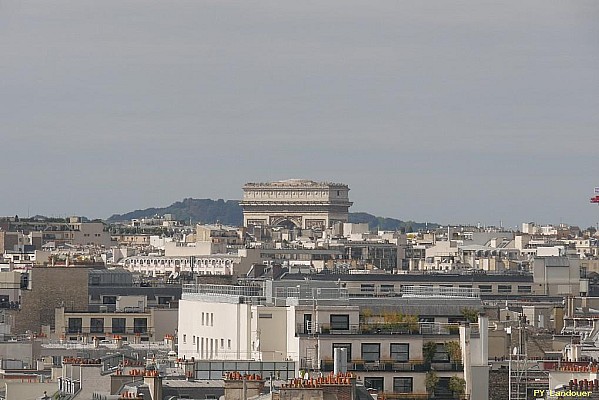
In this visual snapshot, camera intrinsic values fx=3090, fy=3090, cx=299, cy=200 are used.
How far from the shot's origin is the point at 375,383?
43.8 meters

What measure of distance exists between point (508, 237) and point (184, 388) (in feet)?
428

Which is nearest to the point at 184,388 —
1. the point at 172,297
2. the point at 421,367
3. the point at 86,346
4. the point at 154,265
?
the point at 421,367

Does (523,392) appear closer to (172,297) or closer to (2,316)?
(2,316)

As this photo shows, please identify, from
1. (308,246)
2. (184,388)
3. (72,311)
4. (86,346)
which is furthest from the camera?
(308,246)

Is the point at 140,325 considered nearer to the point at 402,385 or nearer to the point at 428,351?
the point at 428,351

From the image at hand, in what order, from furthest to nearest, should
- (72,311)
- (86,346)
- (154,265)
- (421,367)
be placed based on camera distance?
(154,265), (72,311), (86,346), (421,367)

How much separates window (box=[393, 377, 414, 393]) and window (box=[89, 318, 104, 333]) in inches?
1084

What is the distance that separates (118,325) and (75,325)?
6.62 feet

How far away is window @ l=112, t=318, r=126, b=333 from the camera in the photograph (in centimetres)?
7212

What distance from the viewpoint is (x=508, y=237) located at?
167m

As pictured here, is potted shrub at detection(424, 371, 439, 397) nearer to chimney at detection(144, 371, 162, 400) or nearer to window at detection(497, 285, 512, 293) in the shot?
chimney at detection(144, 371, 162, 400)

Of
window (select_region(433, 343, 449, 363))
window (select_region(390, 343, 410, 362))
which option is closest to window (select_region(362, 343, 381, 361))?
window (select_region(390, 343, 410, 362))

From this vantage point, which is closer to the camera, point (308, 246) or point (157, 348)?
point (157, 348)

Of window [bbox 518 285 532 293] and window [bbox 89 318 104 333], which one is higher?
window [bbox 518 285 532 293]
